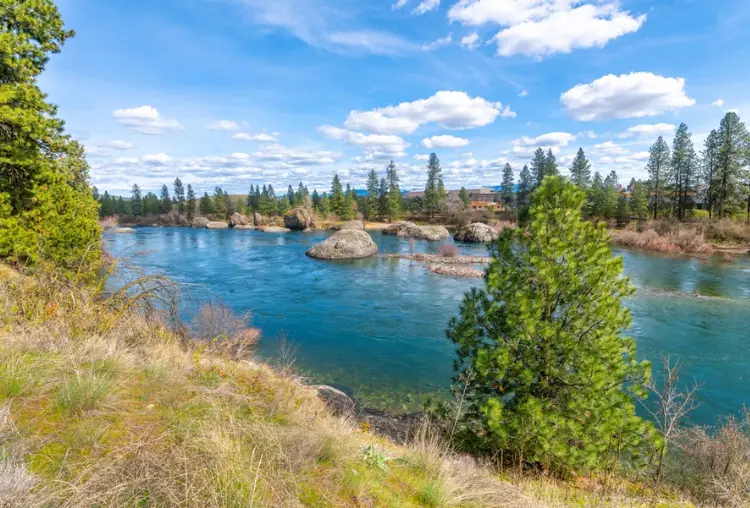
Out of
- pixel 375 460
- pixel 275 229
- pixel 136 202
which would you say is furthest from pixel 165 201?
pixel 375 460

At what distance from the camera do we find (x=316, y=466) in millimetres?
3814

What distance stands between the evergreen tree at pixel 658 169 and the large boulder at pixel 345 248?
45.4 meters

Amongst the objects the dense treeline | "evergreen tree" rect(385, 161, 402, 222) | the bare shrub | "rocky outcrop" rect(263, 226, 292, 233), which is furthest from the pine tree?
the dense treeline

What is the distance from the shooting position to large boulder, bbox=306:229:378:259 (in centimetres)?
3719

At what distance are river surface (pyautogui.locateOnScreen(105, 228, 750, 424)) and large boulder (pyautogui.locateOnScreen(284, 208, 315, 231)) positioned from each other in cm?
3627

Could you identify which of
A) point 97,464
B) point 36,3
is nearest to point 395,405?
point 97,464

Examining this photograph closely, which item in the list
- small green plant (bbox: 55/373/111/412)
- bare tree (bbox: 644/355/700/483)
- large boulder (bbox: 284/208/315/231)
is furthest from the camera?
large boulder (bbox: 284/208/315/231)

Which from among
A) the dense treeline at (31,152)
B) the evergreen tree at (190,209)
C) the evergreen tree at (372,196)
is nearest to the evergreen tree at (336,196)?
the evergreen tree at (372,196)

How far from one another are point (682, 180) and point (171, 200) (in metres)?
112

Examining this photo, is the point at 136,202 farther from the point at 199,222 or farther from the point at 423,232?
the point at 423,232

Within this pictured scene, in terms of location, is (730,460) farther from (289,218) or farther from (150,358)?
(289,218)

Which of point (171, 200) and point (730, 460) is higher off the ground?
point (171, 200)

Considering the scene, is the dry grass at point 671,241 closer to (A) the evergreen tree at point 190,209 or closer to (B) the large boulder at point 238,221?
(B) the large boulder at point 238,221

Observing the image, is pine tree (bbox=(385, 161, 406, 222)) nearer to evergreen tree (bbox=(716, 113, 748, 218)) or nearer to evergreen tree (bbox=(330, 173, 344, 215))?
evergreen tree (bbox=(330, 173, 344, 215))
